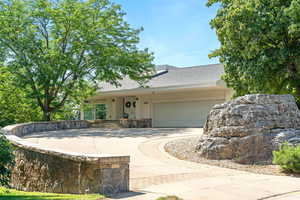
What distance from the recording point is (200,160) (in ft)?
40.0

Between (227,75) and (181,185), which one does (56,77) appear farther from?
(181,185)

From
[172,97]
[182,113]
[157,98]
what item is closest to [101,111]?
[157,98]

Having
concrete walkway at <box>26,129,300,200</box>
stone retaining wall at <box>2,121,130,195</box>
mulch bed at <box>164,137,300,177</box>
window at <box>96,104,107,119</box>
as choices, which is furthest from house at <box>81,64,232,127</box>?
stone retaining wall at <box>2,121,130,195</box>

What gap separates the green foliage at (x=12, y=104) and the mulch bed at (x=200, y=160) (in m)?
14.4

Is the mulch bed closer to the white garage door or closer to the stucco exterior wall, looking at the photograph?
the stucco exterior wall

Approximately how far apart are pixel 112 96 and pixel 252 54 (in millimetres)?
18316

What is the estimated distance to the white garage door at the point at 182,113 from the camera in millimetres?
27469

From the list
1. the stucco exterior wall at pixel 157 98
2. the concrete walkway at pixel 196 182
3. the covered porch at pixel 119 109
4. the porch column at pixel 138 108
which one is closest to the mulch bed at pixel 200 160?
the concrete walkway at pixel 196 182

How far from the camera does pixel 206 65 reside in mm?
30484

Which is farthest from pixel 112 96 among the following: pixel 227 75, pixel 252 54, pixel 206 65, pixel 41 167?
pixel 41 167

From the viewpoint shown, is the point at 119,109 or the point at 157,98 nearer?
the point at 157,98

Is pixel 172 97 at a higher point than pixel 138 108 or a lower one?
higher

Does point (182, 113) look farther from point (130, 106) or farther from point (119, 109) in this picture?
point (119, 109)

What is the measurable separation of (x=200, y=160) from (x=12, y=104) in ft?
66.2
